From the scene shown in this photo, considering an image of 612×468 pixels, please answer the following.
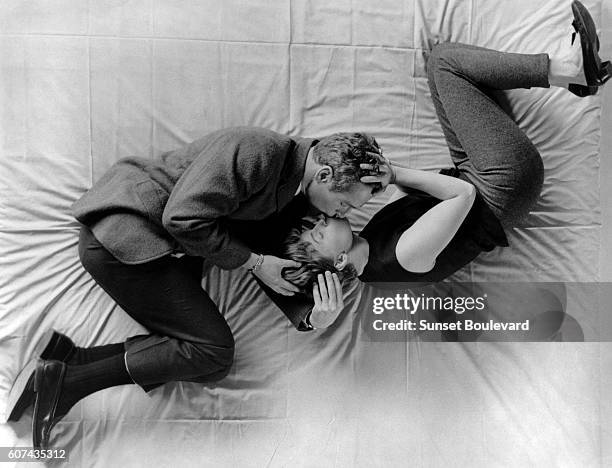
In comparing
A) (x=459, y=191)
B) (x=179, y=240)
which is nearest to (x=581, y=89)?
(x=459, y=191)

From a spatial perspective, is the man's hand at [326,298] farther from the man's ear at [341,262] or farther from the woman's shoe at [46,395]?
the woman's shoe at [46,395]

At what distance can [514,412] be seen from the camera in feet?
3.59

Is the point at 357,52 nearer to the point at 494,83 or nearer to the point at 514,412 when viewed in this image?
the point at 494,83

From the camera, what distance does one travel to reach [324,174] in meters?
0.93

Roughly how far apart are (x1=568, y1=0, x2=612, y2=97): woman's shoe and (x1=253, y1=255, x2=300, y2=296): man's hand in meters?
0.61

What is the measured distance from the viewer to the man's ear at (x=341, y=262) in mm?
984

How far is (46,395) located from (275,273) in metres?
0.46

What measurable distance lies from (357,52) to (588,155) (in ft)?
1.57

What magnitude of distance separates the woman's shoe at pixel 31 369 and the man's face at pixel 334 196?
1.67ft

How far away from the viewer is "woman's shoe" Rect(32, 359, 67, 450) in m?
1.00

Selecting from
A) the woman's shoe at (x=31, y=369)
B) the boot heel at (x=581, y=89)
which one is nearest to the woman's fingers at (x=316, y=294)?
the woman's shoe at (x=31, y=369)

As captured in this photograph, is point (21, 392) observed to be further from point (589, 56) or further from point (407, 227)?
point (589, 56)

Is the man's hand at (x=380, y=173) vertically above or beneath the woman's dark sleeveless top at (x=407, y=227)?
above

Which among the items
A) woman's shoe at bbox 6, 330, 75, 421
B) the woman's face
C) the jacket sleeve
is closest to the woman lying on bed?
the woman's face
